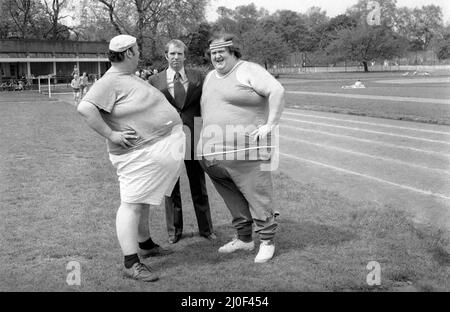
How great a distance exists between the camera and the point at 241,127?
4.92 meters

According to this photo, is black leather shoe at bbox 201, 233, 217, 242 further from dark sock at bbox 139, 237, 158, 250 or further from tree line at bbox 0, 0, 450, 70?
tree line at bbox 0, 0, 450, 70

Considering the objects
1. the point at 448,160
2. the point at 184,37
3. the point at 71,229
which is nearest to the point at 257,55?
the point at 184,37

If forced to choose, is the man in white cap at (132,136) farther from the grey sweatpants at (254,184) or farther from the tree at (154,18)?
the tree at (154,18)

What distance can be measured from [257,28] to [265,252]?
211ft

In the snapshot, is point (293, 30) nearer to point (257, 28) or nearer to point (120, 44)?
point (257, 28)

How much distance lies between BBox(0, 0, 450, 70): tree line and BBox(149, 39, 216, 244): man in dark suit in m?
31.8

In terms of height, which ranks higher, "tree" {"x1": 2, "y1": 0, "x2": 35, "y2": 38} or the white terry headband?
"tree" {"x1": 2, "y1": 0, "x2": 35, "y2": 38}

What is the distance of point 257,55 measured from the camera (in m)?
69.9

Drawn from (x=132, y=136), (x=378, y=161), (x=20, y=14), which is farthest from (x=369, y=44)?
(x=132, y=136)

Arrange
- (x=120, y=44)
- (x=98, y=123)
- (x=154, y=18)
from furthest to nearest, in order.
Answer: (x=154, y=18) < (x=120, y=44) < (x=98, y=123)

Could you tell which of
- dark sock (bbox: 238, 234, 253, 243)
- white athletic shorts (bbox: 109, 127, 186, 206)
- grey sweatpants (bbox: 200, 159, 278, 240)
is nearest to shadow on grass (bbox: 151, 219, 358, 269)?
dark sock (bbox: 238, 234, 253, 243)

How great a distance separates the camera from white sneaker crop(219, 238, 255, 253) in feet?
17.4

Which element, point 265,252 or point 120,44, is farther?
point 265,252

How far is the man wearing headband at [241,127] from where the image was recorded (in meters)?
4.86
